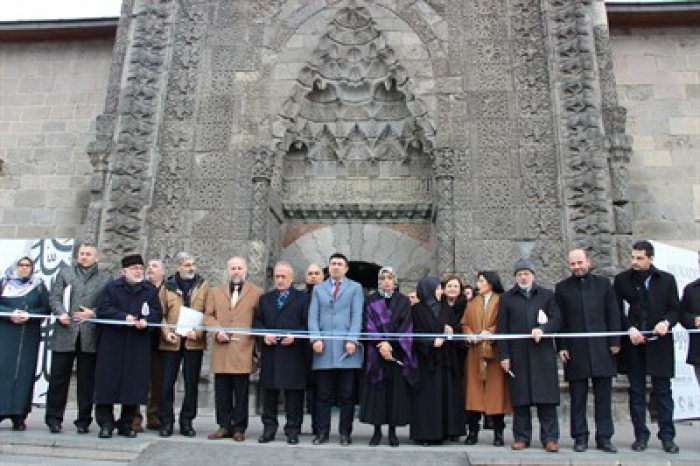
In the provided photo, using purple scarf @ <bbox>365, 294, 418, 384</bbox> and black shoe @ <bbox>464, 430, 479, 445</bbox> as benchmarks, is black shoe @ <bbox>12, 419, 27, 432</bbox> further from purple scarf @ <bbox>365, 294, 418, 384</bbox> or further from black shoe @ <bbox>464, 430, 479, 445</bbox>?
black shoe @ <bbox>464, 430, 479, 445</bbox>

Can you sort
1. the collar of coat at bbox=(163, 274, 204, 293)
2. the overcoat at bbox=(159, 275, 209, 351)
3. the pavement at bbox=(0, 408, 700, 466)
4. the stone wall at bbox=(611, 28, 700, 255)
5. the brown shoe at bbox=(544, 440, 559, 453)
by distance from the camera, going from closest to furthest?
the pavement at bbox=(0, 408, 700, 466)
the brown shoe at bbox=(544, 440, 559, 453)
the overcoat at bbox=(159, 275, 209, 351)
the collar of coat at bbox=(163, 274, 204, 293)
the stone wall at bbox=(611, 28, 700, 255)

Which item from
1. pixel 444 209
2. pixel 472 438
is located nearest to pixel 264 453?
pixel 472 438

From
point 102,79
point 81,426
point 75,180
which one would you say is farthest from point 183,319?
point 102,79

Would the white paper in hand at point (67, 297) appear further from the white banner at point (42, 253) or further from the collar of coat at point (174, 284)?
the white banner at point (42, 253)

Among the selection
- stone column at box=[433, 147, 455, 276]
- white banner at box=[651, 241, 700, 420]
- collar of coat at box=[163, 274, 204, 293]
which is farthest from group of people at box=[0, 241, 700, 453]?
stone column at box=[433, 147, 455, 276]

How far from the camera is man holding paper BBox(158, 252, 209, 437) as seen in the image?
6160 mm

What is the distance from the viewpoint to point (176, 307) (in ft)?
21.1

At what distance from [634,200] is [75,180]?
1023 centimetres

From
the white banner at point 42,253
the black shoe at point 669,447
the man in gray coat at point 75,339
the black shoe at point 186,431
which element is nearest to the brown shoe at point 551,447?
the black shoe at point 669,447

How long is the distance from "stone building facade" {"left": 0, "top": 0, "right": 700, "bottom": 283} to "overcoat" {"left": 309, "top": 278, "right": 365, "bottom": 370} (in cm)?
343

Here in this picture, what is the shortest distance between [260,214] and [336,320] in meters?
3.93

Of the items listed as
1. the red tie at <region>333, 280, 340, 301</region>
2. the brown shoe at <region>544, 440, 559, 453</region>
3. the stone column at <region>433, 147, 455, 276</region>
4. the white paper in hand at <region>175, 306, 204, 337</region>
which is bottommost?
the brown shoe at <region>544, 440, 559, 453</region>

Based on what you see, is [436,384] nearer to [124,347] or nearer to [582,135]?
[124,347]

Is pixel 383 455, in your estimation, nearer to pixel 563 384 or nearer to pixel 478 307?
pixel 478 307
